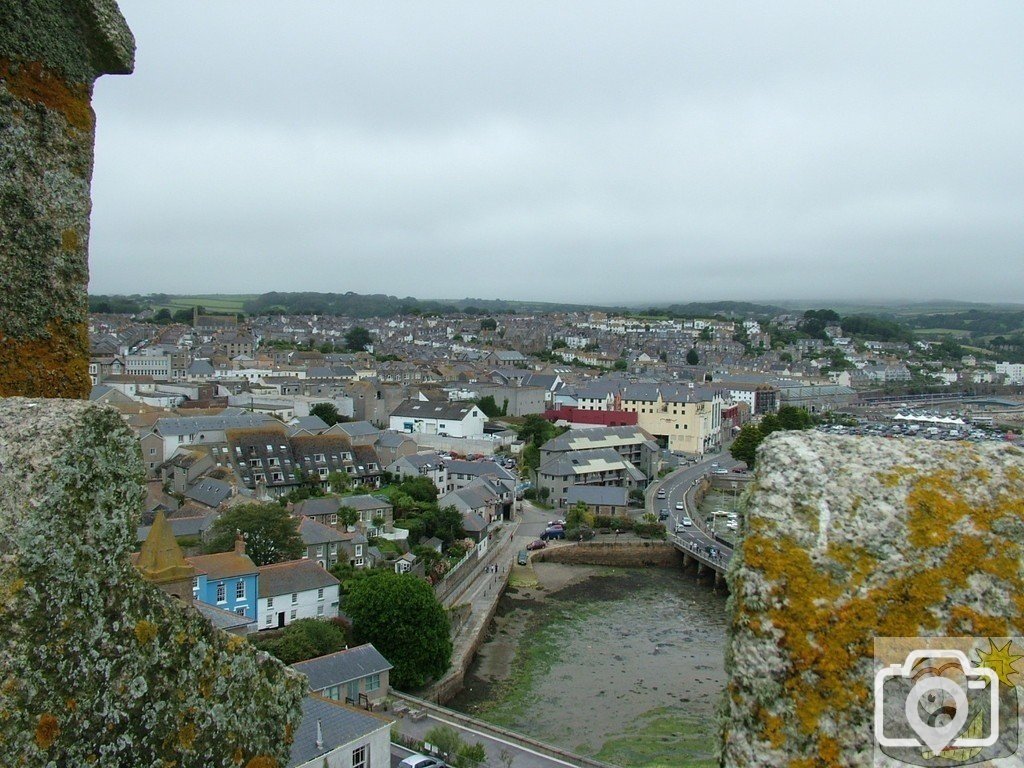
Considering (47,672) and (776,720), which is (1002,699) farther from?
(47,672)

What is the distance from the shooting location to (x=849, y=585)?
1.50m

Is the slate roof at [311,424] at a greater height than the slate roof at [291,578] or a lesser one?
greater

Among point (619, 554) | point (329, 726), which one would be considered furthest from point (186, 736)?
point (619, 554)

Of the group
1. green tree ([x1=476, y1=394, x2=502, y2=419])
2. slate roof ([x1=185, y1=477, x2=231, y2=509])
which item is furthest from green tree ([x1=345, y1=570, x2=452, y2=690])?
green tree ([x1=476, y1=394, x2=502, y2=419])

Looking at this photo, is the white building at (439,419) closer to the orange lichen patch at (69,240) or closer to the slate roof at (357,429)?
the slate roof at (357,429)

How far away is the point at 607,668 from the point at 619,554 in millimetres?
10966

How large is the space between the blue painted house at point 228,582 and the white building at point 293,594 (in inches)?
8.6

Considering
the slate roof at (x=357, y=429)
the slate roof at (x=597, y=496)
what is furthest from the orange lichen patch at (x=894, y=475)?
the slate roof at (x=357, y=429)

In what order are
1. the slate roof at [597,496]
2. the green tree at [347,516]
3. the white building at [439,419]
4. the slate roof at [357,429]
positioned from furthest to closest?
1. the white building at [439,419]
2. the slate roof at [357,429]
3. the slate roof at [597,496]
4. the green tree at [347,516]

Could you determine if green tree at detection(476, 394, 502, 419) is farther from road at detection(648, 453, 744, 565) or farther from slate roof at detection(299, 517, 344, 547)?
slate roof at detection(299, 517, 344, 547)

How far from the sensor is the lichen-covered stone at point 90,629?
4.78 ft

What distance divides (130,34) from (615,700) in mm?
16941

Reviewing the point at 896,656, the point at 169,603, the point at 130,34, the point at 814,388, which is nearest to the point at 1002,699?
the point at 896,656

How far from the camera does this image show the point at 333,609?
18.5m
